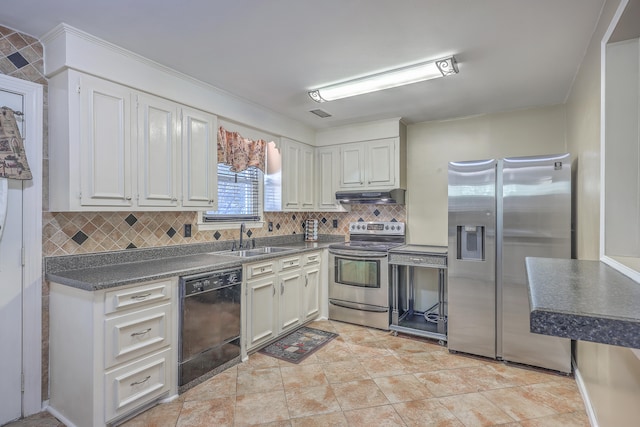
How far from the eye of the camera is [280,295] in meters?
3.29

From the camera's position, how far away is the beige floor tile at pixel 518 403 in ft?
7.01

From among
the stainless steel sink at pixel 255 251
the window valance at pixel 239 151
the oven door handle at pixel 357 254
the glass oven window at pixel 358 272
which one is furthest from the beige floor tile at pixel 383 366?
the window valance at pixel 239 151

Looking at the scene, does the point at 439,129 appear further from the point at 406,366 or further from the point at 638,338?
the point at 638,338

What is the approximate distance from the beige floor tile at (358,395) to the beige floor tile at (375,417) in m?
0.05

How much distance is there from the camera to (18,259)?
2.08 m

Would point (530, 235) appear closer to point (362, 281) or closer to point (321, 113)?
point (362, 281)

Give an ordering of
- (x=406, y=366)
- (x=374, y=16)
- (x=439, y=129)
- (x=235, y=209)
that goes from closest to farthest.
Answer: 1. (x=374, y=16)
2. (x=406, y=366)
3. (x=235, y=209)
4. (x=439, y=129)

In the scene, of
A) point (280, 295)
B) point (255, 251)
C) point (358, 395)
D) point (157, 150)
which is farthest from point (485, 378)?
point (157, 150)

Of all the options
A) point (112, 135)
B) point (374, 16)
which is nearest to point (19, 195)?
point (112, 135)

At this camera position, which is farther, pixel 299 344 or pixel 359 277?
pixel 359 277

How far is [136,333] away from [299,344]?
160 cm

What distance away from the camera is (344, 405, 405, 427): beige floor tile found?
6.70 ft

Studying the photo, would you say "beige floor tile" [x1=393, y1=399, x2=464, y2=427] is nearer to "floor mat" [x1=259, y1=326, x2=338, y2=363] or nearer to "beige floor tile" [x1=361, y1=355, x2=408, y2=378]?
"beige floor tile" [x1=361, y1=355, x2=408, y2=378]

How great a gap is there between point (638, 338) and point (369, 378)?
2227 millimetres
